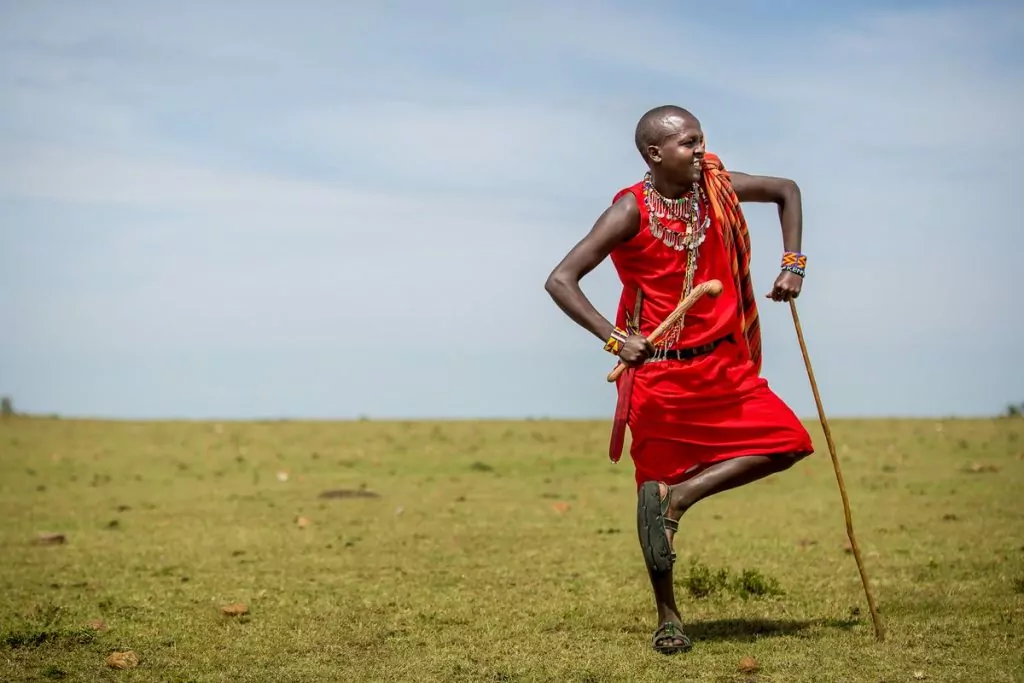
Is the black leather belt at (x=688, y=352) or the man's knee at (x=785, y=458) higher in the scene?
the black leather belt at (x=688, y=352)

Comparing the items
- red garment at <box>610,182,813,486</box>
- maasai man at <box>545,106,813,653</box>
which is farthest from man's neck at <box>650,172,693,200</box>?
red garment at <box>610,182,813,486</box>

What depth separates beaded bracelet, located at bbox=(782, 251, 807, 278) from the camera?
6.79 metres

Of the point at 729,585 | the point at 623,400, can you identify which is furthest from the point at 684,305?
the point at 729,585

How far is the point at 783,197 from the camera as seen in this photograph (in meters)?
6.92

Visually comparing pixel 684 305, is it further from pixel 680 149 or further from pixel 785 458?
pixel 785 458

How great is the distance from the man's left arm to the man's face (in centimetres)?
40

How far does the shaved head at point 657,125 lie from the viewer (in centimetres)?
654

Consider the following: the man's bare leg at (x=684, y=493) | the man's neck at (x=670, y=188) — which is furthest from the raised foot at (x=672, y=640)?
the man's neck at (x=670, y=188)

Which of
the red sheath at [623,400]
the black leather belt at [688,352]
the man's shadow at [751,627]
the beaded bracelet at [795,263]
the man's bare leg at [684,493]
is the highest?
the beaded bracelet at [795,263]

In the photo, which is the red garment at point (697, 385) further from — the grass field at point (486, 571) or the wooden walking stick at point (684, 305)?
the grass field at point (486, 571)

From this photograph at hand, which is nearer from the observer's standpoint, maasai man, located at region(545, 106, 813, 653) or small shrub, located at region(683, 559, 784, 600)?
maasai man, located at region(545, 106, 813, 653)

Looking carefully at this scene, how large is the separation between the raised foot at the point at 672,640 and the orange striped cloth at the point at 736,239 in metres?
1.50

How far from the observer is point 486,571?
980cm

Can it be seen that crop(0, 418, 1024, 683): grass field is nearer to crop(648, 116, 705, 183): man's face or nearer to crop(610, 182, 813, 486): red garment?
crop(610, 182, 813, 486): red garment
